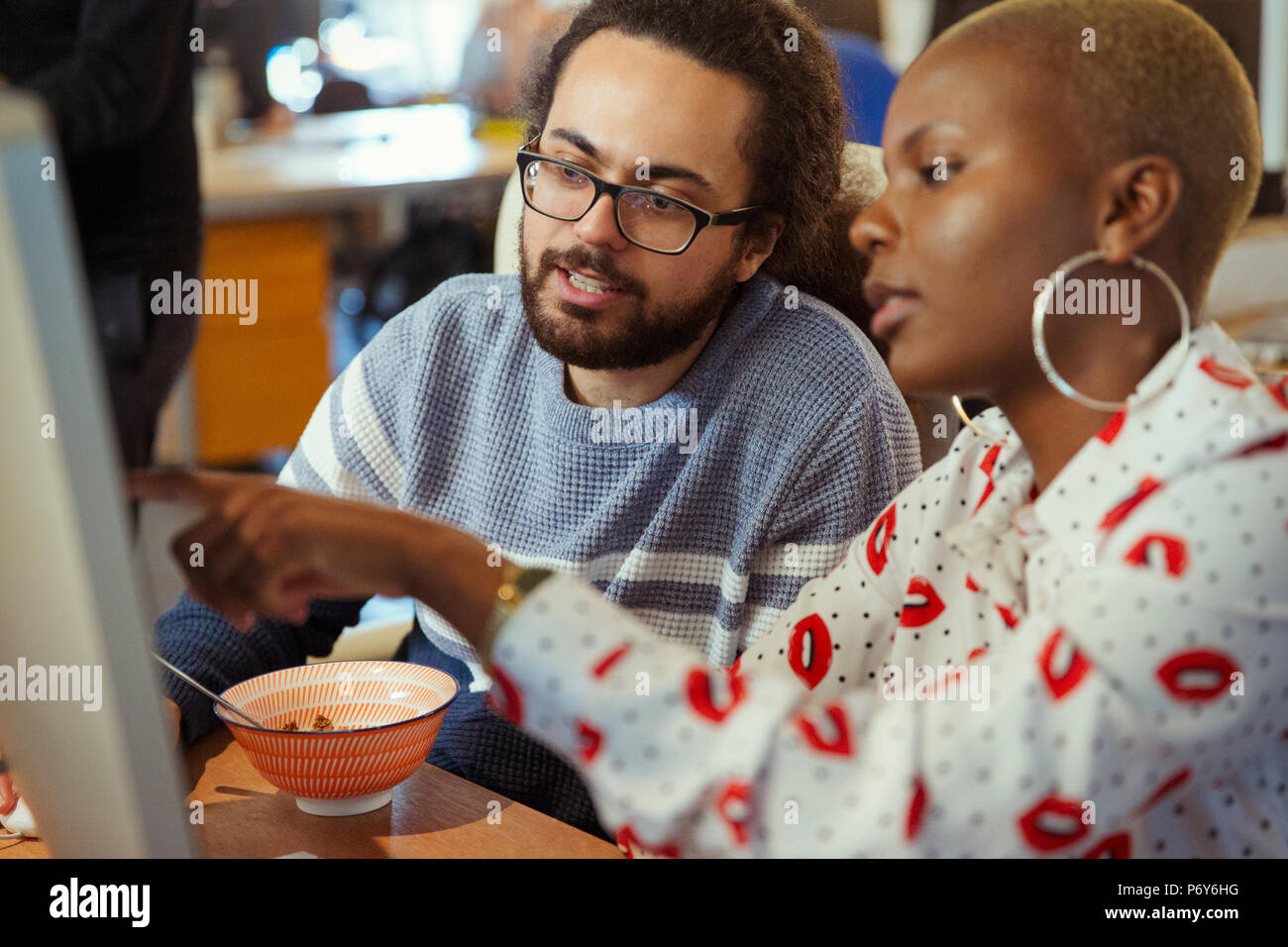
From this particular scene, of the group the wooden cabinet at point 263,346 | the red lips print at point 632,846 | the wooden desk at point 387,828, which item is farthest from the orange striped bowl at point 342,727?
the wooden cabinet at point 263,346

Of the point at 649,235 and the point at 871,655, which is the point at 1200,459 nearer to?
the point at 871,655

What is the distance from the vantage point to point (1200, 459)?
0.60 metres

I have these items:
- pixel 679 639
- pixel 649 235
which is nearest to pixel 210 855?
pixel 679 639

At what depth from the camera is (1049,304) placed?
26.4 inches

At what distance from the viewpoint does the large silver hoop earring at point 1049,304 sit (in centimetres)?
65

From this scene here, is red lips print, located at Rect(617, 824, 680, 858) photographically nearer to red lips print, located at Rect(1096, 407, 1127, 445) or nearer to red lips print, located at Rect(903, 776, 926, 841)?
red lips print, located at Rect(903, 776, 926, 841)

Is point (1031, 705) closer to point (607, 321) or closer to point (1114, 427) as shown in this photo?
point (1114, 427)

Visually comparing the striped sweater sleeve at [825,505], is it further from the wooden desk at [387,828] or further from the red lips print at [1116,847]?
the red lips print at [1116,847]

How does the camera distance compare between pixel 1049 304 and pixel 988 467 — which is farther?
pixel 988 467

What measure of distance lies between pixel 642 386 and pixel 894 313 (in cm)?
46

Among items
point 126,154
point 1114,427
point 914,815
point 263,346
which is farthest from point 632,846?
point 263,346

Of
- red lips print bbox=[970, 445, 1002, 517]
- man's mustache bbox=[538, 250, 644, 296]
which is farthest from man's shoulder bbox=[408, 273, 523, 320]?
red lips print bbox=[970, 445, 1002, 517]

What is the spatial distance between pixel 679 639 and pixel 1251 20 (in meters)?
1.74

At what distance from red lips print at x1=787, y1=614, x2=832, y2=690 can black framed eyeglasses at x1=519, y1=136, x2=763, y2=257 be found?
36 cm
